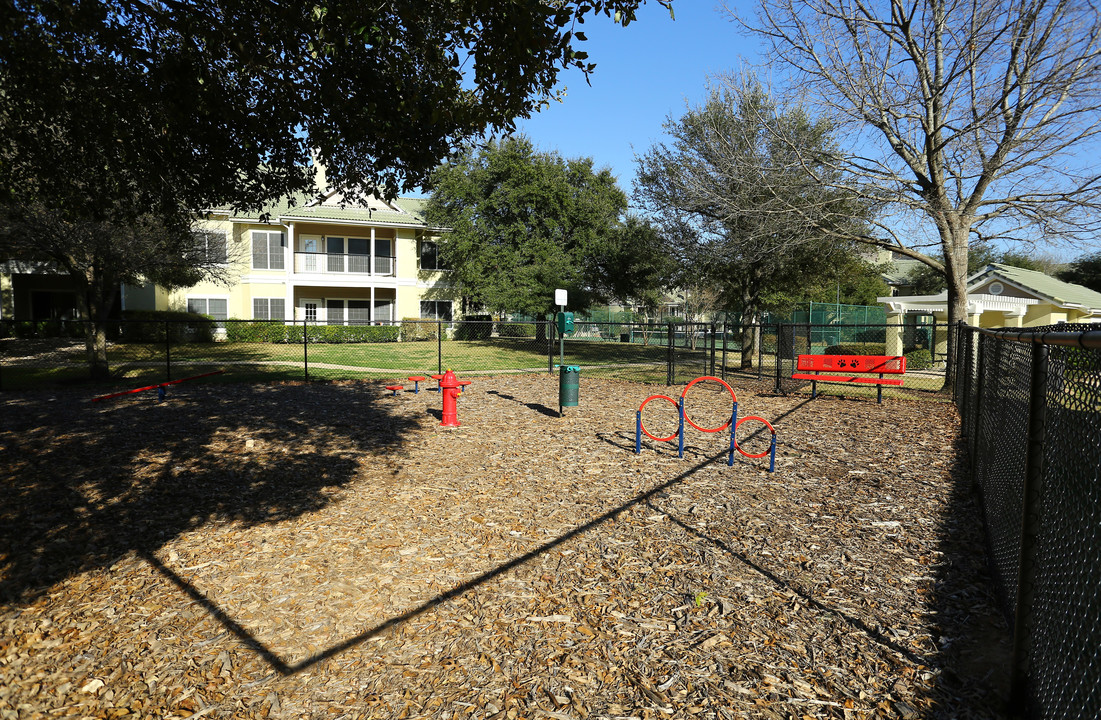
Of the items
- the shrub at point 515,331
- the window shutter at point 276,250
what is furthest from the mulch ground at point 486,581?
the shrub at point 515,331

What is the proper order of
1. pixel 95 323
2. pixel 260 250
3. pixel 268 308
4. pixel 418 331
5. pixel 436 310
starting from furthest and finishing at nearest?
pixel 436 310
pixel 418 331
pixel 268 308
pixel 260 250
pixel 95 323

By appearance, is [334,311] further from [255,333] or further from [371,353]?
[371,353]

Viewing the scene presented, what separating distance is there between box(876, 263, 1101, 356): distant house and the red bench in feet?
33.7

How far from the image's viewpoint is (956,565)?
4.80 m

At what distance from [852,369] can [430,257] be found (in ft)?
85.0

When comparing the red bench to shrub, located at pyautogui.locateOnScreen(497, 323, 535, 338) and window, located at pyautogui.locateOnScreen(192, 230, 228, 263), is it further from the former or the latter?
shrub, located at pyautogui.locateOnScreen(497, 323, 535, 338)

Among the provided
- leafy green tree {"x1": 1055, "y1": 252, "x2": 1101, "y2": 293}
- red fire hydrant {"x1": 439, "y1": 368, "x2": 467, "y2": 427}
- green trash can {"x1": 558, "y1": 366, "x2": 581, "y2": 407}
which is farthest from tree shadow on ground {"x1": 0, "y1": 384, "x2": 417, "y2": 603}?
leafy green tree {"x1": 1055, "y1": 252, "x2": 1101, "y2": 293}

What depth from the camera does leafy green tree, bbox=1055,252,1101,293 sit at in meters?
47.1

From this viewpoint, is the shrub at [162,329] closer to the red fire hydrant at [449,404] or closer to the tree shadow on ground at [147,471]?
the tree shadow on ground at [147,471]

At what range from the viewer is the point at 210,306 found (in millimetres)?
30859

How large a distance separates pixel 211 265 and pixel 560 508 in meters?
19.1

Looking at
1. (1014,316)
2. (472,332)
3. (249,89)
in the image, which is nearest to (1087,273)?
(1014,316)

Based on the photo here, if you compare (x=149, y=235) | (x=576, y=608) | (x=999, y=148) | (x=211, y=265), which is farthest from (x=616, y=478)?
(x=211, y=265)

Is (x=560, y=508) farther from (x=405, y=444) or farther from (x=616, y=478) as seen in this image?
(x=405, y=444)
